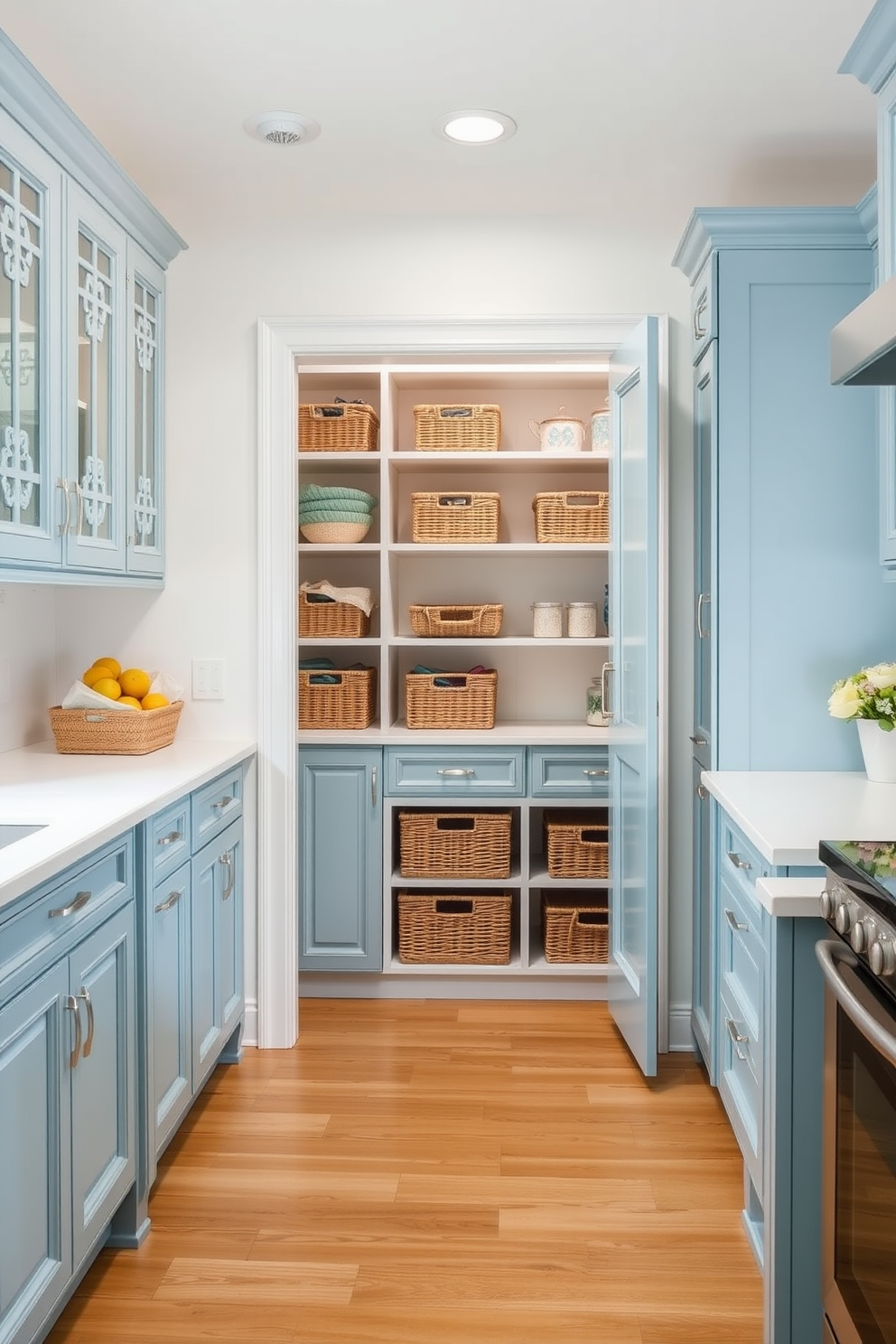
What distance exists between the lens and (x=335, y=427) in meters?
3.68

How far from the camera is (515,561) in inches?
161

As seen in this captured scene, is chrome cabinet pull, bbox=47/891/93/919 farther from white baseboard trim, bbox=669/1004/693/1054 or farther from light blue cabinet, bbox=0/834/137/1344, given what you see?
white baseboard trim, bbox=669/1004/693/1054

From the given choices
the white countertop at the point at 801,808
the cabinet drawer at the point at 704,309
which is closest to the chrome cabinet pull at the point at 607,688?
the white countertop at the point at 801,808

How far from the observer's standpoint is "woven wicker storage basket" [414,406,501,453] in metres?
3.66

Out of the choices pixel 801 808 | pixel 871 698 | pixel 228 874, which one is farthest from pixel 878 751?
pixel 228 874

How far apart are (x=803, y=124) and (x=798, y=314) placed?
44cm

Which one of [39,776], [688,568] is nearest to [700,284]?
[688,568]

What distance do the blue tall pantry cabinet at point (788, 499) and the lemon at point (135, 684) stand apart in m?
1.53

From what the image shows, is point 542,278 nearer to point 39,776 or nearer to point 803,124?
point 803,124

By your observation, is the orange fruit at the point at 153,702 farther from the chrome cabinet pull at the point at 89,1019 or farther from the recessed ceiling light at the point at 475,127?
the recessed ceiling light at the point at 475,127

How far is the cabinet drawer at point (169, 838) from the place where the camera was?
7.43 ft

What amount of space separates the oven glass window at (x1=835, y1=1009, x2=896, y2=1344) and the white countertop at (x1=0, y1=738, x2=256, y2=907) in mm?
1175

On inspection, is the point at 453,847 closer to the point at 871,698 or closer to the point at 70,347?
the point at 871,698

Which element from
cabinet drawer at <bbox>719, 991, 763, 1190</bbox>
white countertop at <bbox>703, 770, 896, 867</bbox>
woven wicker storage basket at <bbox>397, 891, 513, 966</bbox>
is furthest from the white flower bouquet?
woven wicker storage basket at <bbox>397, 891, 513, 966</bbox>
